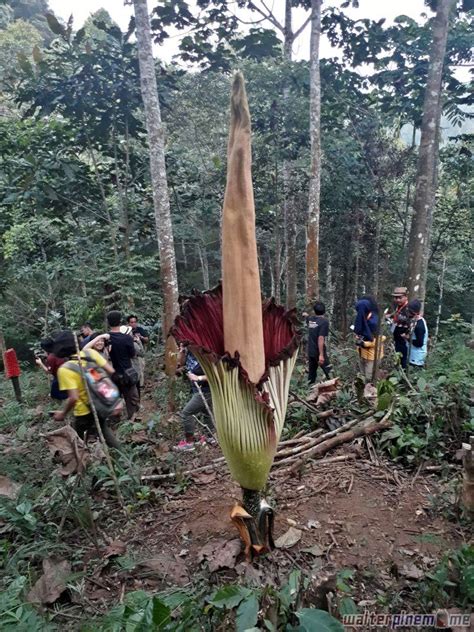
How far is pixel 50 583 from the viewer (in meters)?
1.78

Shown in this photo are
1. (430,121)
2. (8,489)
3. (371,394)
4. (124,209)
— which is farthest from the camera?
(124,209)

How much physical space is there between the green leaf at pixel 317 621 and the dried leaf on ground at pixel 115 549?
3.94 feet

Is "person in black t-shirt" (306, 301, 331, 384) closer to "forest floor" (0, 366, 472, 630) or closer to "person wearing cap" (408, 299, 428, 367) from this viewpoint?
"person wearing cap" (408, 299, 428, 367)

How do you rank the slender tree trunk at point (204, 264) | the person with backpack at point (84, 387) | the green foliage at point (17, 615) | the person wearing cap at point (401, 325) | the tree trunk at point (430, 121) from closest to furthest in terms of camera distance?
1. the green foliage at point (17, 615)
2. the person with backpack at point (84, 387)
3. the person wearing cap at point (401, 325)
4. the tree trunk at point (430, 121)
5. the slender tree trunk at point (204, 264)

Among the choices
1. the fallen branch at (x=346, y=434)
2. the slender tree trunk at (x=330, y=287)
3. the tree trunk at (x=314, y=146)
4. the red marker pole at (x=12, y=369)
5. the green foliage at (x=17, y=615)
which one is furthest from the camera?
the slender tree trunk at (x=330, y=287)

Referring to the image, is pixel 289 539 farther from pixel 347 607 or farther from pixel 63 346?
pixel 63 346

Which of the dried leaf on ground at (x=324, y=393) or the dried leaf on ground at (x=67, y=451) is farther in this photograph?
the dried leaf on ground at (x=324, y=393)

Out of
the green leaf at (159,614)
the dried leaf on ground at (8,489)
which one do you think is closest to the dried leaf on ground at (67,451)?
the dried leaf on ground at (8,489)

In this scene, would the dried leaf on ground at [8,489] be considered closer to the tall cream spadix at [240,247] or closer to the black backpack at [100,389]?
the black backpack at [100,389]

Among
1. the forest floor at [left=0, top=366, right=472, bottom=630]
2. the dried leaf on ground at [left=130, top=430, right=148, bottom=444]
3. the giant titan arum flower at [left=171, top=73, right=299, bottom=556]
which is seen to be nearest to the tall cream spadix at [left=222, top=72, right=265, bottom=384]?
the giant titan arum flower at [left=171, top=73, right=299, bottom=556]

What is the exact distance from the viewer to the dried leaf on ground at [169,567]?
1.84 m

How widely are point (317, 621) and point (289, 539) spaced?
0.85m

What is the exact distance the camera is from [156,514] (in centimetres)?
238

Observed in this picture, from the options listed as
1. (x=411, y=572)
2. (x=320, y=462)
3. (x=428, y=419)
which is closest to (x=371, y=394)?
(x=428, y=419)
